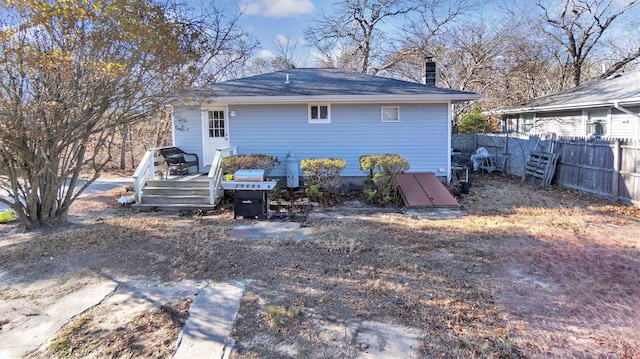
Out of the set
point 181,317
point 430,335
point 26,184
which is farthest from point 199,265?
point 26,184

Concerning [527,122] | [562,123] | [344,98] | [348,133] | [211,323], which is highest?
[344,98]

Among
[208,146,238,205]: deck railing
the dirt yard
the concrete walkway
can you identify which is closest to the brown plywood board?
the dirt yard

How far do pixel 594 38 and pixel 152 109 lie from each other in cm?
2372

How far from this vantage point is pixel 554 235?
5.67 metres

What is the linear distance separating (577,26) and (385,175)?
19642mm

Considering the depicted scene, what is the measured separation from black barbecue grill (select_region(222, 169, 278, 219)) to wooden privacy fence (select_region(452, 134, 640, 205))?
7.26 metres

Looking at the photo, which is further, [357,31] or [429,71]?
[357,31]

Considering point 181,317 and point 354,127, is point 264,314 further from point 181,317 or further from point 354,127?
point 354,127

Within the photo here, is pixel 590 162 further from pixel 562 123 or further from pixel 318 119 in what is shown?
pixel 318 119

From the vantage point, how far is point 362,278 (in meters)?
3.97

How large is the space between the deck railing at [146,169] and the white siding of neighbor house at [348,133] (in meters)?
1.88

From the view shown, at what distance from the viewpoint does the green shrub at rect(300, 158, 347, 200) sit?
8086 millimetres

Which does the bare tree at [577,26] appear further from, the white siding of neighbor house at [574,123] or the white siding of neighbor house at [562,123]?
the white siding of neighbor house at [562,123]

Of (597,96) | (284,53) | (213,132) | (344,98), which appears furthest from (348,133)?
(284,53)
